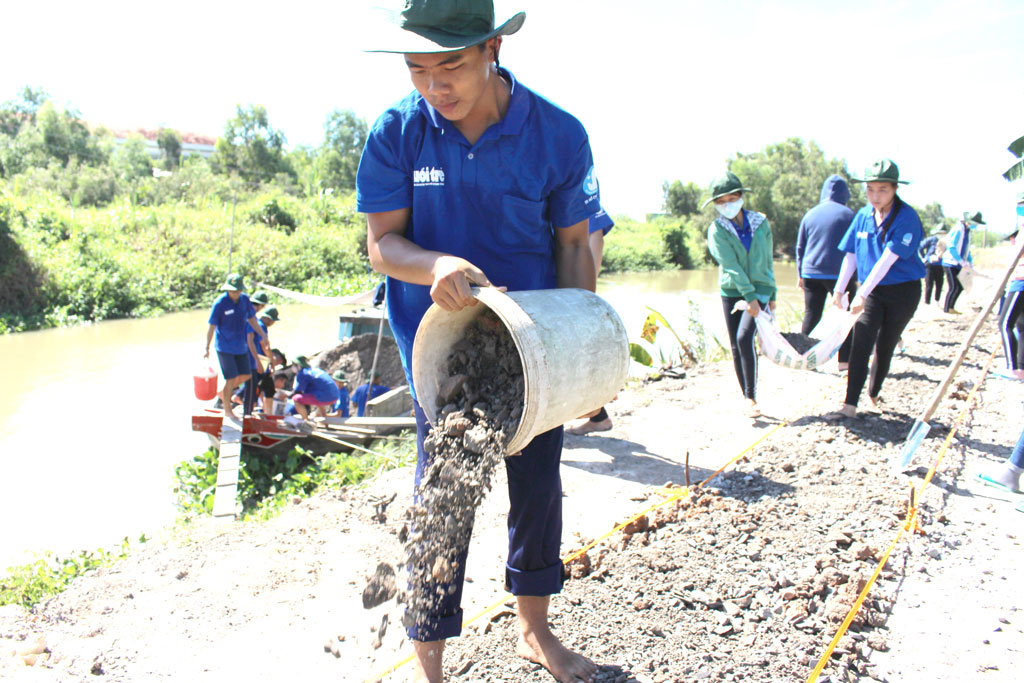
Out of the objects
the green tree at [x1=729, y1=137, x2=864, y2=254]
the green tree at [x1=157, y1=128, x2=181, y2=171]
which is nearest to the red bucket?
the green tree at [x1=729, y1=137, x2=864, y2=254]

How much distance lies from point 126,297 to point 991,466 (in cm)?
2093

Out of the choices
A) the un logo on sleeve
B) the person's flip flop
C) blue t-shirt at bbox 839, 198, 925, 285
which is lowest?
the person's flip flop

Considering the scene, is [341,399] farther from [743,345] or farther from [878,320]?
[878,320]

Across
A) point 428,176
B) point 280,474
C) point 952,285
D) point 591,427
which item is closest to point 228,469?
point 280,474

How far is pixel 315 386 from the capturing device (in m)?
7.77

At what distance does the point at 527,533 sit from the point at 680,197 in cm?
5065

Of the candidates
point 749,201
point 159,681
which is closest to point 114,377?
point 159,681

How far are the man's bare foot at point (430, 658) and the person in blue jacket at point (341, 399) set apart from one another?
5945mm

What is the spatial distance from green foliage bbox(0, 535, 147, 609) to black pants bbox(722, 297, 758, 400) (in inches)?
179

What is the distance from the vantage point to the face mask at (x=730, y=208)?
5332 mm

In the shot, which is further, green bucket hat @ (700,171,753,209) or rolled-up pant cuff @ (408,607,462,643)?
green bucket hat @ (700,171,753,209)

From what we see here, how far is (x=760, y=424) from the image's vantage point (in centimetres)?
530

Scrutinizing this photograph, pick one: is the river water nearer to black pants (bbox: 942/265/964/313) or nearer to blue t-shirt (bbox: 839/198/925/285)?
blue t-shirt (bbox: 839/198/925/285)

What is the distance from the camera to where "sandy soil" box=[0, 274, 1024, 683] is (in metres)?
2.43
